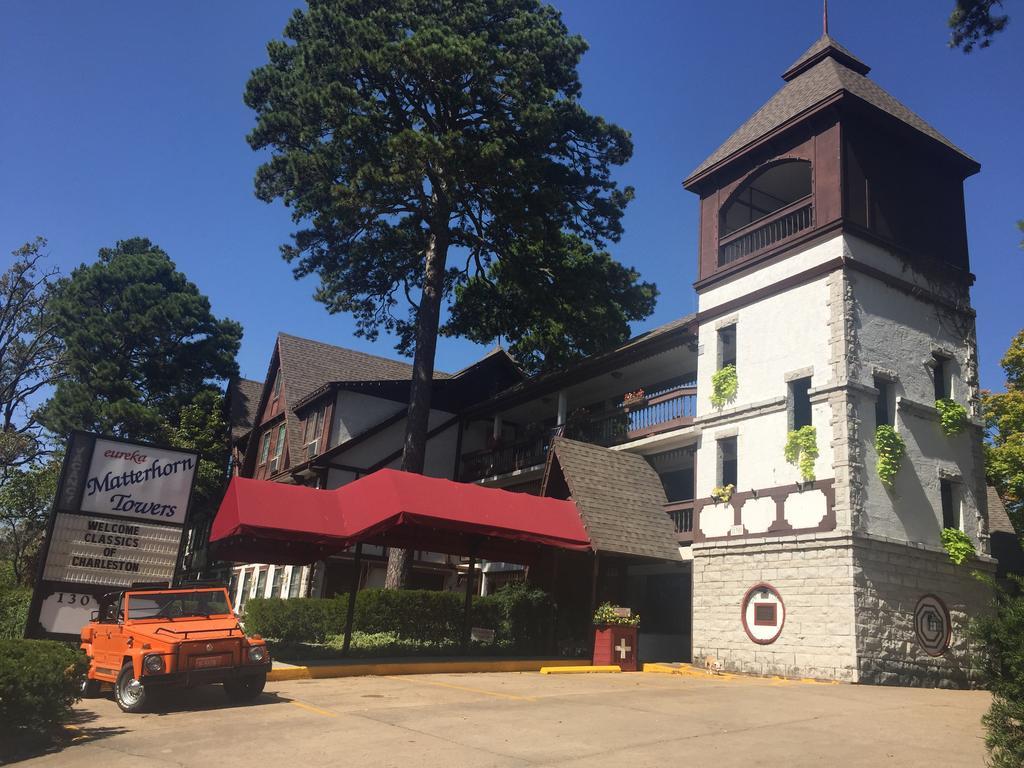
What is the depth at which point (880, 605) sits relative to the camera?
57.6ft

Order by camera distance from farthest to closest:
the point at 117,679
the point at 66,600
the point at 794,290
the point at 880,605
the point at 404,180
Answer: the point at 404,180 < the point at 794,290 < the point at 880,605 < the point at 66,600 < the point at 117,679

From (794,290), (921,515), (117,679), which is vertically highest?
(794,290)

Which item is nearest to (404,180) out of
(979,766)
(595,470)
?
(595,470)

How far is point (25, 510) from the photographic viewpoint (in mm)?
32156

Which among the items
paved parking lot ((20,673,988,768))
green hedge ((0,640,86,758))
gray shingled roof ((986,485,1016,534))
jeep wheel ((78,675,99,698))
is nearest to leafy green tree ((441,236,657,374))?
gray shingled roof ((986,485,1016,534))

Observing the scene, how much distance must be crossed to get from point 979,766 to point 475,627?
14.6 metres

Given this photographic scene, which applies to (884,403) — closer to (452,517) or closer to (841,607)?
(841,607)

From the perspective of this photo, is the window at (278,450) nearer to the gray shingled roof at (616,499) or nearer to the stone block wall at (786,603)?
the gray shingled roof at (616,499)

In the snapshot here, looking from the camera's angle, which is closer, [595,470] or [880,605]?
[880,605]

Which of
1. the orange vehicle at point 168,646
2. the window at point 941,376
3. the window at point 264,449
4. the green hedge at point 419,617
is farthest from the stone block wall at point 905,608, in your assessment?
the window at point 264,449

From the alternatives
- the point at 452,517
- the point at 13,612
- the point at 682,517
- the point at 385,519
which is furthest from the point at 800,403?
the point at 13,612

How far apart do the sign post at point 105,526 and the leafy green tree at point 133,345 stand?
2572 centimetres

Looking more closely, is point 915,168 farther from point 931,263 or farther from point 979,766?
point 979,766

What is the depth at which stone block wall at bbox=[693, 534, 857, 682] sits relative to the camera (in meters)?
17.2
